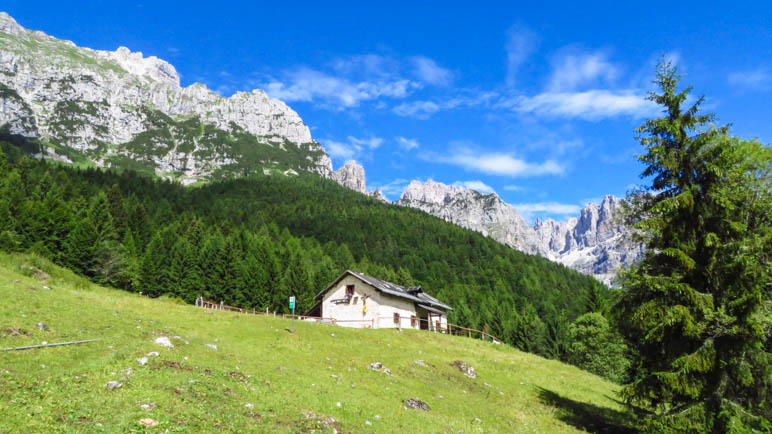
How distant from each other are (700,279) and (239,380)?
21.4m

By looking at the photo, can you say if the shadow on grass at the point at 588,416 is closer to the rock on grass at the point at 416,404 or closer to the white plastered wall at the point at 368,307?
the rock on grass at the point at 416,404

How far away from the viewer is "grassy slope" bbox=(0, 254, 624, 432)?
471 inches

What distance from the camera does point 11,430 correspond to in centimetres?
947

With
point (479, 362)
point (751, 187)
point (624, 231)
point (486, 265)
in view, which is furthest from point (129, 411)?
point (486, 265)

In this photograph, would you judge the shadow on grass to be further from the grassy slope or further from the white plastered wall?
the white plastered wall

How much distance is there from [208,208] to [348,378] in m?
170

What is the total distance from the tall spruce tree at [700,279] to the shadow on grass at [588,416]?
4548 millimetres

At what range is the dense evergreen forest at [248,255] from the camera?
72.7 m

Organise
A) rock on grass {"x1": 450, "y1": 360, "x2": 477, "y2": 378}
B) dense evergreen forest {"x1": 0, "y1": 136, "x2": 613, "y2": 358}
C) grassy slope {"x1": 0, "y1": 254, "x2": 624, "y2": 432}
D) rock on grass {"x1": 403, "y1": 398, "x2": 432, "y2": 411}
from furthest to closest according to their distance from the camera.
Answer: dense evergreen forest {"x1": 0, "y1": 136, "x2": 613, "y2": 358}
rock on grass {"x1": 450, "y1": 360, "x2": 477, "y2": 378}
rock on grass {"x1": 403, "y1": 398, "x2": 432, "y2": 411}
grassy slope {"x1": 0, "y1": 254, "x2": 624, "y2": 432}

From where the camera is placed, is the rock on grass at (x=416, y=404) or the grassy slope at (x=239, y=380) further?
the rock on grass at (x=416, y=404)

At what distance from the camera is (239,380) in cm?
1683

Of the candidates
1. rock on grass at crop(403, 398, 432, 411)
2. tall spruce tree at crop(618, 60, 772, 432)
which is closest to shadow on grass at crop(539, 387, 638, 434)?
tall spruce tree at crop(618, 60, 772, 432)

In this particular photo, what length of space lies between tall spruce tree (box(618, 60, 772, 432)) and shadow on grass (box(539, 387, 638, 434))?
455 cm

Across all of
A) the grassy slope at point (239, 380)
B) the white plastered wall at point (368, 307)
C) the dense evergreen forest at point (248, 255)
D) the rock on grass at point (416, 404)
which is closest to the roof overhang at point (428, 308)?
the white plastered wall at point (368, 307)
